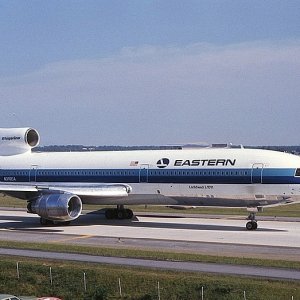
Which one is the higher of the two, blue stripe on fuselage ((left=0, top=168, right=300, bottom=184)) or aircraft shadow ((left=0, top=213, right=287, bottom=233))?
blue stripe on fuselage ((left=0, top=168, right=300, bottom=184))

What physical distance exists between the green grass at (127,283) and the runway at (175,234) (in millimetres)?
5907

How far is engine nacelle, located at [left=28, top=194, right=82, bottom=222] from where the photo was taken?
42.4 metres

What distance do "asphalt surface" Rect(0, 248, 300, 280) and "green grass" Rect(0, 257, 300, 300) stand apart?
81 cm

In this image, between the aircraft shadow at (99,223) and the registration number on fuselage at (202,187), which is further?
the aircraft shadow at (99,223)

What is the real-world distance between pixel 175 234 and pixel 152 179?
572 cm

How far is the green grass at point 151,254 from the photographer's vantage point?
2759cm

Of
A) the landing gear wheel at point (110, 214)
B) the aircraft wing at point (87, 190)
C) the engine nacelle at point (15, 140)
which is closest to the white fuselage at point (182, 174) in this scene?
the aircraft wing at point (87, 190)

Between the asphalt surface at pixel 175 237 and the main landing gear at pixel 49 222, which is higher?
the main landing gear at pixel 49 222

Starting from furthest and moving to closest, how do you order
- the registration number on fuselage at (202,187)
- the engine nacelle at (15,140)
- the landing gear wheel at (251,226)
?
the engine nacelle at (15,140), the registration number on fuselage at (202,187), the landing gear wheel at (251,226)

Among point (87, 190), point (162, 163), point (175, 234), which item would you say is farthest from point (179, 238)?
point (87, 190)

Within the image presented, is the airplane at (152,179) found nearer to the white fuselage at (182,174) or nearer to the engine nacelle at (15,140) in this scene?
the white fuselage at (182,174)

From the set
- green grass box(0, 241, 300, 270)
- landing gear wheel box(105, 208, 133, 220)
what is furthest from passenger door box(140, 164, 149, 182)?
green grass box(0, 241, 300, 270)

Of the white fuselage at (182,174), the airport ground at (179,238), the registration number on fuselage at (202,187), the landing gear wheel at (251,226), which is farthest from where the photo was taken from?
the registration number on fuselage at (202,187)

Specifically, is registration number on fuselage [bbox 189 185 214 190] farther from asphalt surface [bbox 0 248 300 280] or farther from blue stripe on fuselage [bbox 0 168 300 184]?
asphalt surface [bbox 0 248 300 280]
